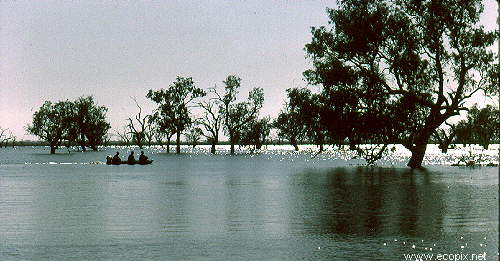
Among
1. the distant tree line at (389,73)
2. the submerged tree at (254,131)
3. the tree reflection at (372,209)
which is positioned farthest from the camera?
the submerged tree at (254,131)

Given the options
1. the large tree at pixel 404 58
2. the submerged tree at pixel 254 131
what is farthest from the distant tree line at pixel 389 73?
the submerged tree at pixel 254 131

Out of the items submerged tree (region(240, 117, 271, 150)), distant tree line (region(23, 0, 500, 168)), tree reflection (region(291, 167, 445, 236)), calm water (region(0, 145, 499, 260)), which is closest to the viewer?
calm water (region(0, 145, 499, 260))

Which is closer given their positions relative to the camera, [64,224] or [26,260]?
[26,260]

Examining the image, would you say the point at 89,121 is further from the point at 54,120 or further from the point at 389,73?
the point at 389,73

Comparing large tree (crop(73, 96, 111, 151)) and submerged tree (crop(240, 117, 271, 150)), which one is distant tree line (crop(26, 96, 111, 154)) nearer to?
large tree (crop(73, 96, 111, 151))

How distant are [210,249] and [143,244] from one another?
1.87 m

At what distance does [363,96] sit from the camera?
63125 millimetres

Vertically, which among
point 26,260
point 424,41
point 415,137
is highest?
point 424,41

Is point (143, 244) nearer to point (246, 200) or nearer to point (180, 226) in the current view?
point (180, 226)

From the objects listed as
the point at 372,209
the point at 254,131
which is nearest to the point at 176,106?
the point at 254,131

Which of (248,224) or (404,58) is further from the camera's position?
(404,58)

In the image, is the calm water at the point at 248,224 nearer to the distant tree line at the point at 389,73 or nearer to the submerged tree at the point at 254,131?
the distant tree line at the point at 389,73

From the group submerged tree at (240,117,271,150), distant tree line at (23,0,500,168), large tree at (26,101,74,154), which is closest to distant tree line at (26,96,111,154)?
large tree at (26,101,74,154)

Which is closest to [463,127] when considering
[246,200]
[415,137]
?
[415,137]
